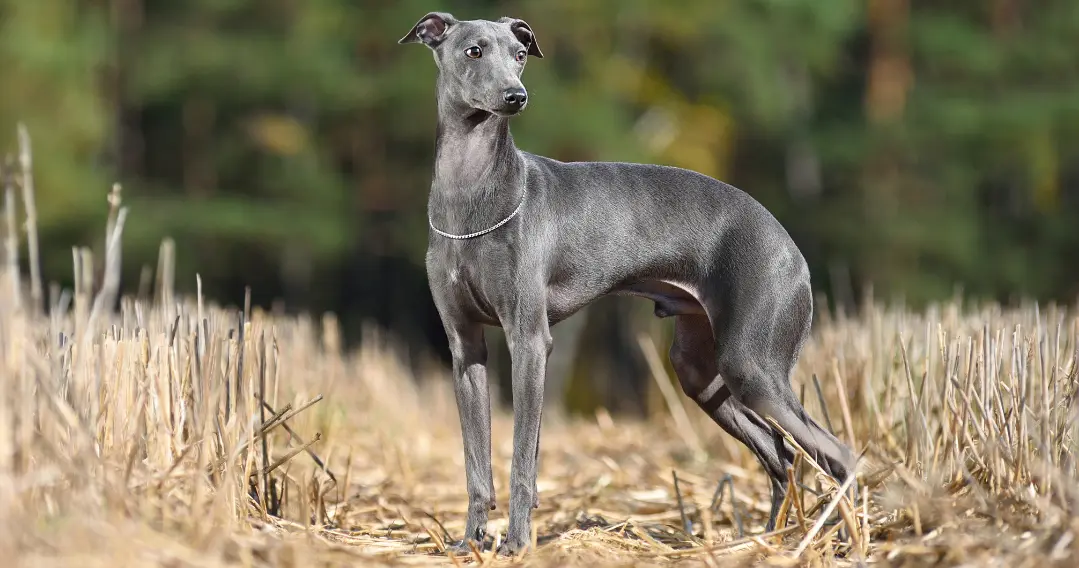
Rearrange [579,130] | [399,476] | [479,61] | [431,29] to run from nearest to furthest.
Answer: [479,61] < [431,29] < [399,476] < [579,130]

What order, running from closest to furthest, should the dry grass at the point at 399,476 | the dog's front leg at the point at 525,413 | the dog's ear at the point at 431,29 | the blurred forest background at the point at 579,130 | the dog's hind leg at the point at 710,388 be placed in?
the dry grass at the point at 399,476 → the dog's front leg at the point at 525,413 → the dog's ear at the point at 431,29 → the dog's hind leg at the point at 710,388 → the blurred forest background at the point at 579,130

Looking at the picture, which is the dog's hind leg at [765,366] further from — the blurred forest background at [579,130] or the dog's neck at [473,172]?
the blurred forest background at [579,130]

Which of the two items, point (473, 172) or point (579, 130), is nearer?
point (473, 172)

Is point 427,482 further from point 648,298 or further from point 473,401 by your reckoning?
point 648,298

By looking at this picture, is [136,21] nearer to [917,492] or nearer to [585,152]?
[585,152]

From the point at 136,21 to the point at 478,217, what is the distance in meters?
13.7

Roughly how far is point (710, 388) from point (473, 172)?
1.23 meters

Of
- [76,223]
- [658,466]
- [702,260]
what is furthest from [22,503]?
[76,223]

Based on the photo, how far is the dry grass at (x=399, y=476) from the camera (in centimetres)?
289

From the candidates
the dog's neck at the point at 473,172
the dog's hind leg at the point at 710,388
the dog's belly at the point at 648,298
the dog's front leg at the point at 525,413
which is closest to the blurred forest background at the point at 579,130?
the dog's hind leg at the point at 710,388

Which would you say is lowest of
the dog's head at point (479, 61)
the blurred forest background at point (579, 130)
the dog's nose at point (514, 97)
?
the blurred forest background at point (579, 130)

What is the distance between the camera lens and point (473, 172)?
12.8 feet

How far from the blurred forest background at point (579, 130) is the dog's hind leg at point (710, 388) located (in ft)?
30.0

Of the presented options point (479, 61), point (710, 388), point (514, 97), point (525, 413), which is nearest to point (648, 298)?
point (710, 388)
